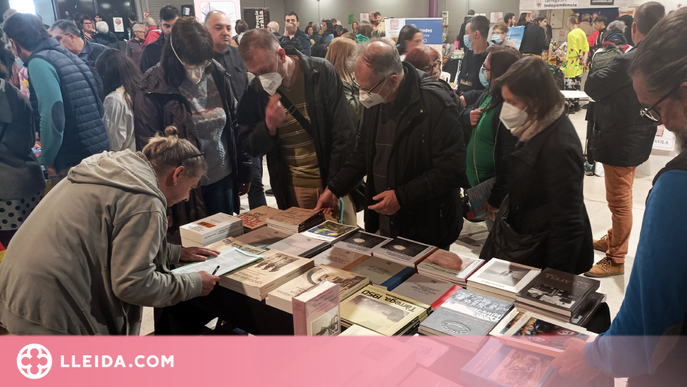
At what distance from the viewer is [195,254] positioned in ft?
6.49

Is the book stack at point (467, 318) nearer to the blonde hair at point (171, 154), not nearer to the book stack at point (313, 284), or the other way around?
the book stack at point (313, 284)

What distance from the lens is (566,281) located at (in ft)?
5.33

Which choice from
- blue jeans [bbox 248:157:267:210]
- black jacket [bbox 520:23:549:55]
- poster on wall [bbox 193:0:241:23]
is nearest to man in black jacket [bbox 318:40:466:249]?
blue jeans [bbox 248:157:267:210]

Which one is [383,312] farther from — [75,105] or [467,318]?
[75,105]

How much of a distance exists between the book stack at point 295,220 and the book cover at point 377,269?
473 millimetres

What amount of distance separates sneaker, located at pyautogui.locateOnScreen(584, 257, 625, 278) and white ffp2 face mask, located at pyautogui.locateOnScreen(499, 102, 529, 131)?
74.9 inches

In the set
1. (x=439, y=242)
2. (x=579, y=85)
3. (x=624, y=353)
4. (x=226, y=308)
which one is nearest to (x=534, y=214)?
(x=439, y=242)

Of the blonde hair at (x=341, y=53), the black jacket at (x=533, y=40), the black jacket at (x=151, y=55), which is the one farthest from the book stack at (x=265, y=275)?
the black jacket at (x=533, y=40)

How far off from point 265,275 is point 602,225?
12.1 feet

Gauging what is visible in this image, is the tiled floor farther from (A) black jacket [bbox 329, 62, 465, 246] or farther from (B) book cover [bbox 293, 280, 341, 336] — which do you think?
(B) book cover [bbox 293, 280, 341, 336]

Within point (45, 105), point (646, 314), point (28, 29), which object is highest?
point (28, 29)

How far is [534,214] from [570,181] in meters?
0.19

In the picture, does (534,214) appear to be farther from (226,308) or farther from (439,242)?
(226,308)

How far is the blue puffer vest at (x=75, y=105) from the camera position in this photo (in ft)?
10.8
